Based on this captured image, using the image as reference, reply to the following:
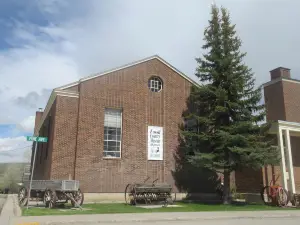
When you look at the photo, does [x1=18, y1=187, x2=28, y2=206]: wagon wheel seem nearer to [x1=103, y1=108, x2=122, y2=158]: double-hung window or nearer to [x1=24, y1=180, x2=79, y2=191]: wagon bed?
[x1=24, y1=180, x2=79, y2=191]: wagon bed

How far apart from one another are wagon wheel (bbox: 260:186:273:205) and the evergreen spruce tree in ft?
7.92

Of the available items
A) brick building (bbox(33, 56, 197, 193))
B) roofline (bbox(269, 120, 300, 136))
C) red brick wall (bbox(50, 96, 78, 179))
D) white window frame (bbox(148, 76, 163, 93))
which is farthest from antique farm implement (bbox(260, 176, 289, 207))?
red brick wall (bbox(50, 96, 78, 179))

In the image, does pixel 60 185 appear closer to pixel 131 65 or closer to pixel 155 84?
pixel 131 65

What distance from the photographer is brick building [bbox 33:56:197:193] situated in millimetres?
17922

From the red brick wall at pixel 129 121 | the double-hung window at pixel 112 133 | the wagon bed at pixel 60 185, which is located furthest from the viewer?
the double-hung window at pixel 112 133

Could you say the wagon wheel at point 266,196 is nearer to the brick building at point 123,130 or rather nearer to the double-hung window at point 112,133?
the brick building at point 123,130

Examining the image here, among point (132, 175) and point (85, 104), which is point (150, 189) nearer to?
point (132, 175)

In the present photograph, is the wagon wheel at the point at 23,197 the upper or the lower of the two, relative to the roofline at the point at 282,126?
lower

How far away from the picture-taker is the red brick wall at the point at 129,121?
18141 millimetres

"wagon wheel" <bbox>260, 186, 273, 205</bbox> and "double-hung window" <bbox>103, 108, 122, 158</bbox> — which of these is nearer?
"wagon wheel" <bbox>260, 186, 273, 205</bbox>

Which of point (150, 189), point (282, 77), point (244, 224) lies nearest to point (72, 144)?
point (150, 189)

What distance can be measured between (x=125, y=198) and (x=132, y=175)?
212 cm

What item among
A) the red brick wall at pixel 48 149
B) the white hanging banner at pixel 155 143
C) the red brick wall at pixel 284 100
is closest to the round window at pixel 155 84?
the white hanging banner at pixel 155 143

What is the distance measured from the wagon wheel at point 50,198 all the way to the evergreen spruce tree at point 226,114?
8.08 metres
